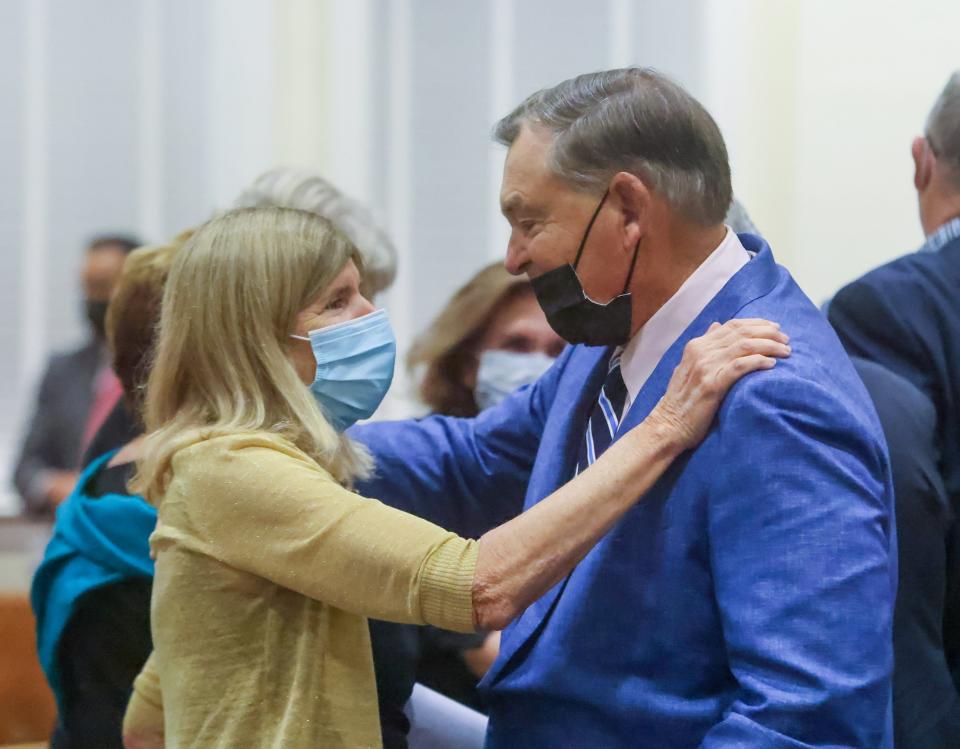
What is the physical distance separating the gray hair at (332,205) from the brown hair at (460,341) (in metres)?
0.16

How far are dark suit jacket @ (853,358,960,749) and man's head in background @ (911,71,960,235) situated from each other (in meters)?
0.47

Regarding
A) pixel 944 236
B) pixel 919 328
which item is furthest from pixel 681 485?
pixel 944 236

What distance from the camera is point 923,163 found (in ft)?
7.15

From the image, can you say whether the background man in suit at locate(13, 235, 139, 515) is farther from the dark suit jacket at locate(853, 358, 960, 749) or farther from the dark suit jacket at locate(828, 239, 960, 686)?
the dark suit jacket at locate(853, 358, 960, 749)

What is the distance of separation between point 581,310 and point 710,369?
237 millimetres

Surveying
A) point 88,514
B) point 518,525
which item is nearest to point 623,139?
point 518,525

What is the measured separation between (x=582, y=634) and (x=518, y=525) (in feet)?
0.50

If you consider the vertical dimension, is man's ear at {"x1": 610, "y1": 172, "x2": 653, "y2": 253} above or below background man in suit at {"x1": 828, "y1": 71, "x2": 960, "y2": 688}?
above

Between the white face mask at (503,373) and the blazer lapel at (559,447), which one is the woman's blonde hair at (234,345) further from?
the white face mask at (503,373)

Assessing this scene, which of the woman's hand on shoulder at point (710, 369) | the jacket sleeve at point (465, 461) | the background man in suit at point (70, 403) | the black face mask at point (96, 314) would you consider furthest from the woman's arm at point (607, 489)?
the black face mask at point (96, 314)

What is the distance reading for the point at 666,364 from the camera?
1.52 metres

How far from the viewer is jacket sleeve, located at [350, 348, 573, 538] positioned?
190 cm

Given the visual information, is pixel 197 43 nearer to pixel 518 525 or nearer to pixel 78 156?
pixel 78 156


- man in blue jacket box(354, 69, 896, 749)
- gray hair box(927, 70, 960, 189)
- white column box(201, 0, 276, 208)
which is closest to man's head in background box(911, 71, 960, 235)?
gray hair box(927, 70, 960, 189)
